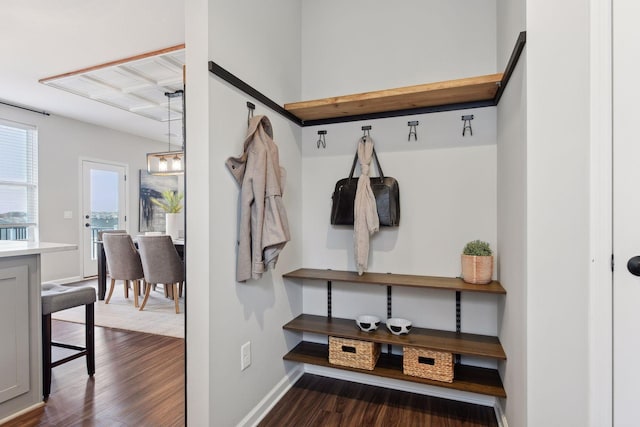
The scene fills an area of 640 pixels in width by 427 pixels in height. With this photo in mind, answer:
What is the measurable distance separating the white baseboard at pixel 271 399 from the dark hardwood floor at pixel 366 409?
0.03 meters

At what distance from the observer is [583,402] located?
1.22 meters

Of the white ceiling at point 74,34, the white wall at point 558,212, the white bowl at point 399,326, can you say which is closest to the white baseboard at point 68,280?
the white ceiling at point 74,34

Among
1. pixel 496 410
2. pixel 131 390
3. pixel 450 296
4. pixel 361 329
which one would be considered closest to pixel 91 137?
pixel 131 390

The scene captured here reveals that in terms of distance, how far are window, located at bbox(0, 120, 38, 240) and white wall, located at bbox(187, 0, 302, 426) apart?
450 centimetres

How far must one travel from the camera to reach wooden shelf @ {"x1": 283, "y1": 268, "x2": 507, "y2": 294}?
180cm

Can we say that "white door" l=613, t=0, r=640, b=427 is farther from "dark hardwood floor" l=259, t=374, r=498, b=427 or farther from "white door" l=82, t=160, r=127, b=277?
"white door" l=82, t=160, r=127, b=277

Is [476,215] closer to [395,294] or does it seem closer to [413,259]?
[413,259]

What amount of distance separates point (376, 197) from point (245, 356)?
4.04 feet

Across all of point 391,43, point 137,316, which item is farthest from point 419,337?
point 137,316

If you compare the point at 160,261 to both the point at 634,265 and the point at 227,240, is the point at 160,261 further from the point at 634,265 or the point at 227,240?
the point at 634,265

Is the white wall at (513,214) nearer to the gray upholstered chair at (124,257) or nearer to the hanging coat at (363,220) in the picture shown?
the hanging coat at (363,220)

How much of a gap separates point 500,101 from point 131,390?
292cm

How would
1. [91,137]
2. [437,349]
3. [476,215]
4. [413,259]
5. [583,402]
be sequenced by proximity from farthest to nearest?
[91,137] < [413,259] < [476,215] < [437,349] < [583,402]

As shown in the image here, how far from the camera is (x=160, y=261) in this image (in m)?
3.55
